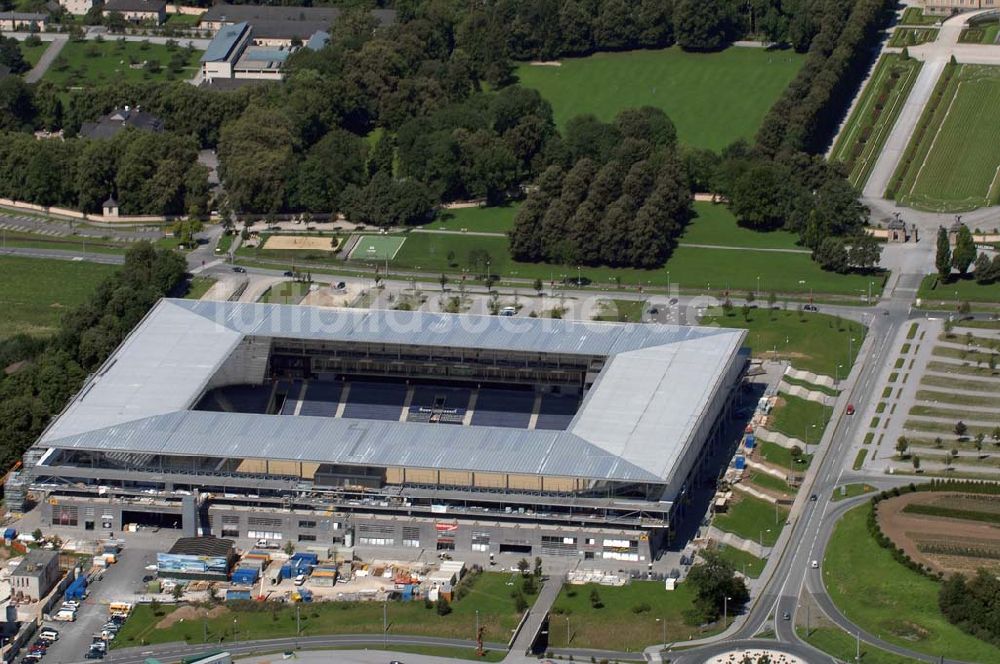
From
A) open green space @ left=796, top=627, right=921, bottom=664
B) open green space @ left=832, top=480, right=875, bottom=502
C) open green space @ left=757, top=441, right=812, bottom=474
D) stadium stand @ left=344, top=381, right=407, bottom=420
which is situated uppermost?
stadium stand @ left=344, top=381, right=407, bottom=420

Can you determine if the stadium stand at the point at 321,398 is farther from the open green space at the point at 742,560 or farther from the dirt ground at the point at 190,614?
the open green space at the point at 742,560

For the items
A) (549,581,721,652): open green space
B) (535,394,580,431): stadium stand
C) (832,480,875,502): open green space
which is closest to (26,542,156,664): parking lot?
(549,581,721,652): open green space

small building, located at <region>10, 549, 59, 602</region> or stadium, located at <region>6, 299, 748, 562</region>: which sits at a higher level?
stadium, located at <region>6, 299, 748, 562</region>

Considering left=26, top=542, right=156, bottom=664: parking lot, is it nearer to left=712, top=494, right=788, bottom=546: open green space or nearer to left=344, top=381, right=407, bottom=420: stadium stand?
left=344, top=381, right=407, bottom=420: stadium stand

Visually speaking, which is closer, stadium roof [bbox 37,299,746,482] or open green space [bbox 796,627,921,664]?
open green space [bbox 796,627,921,664]

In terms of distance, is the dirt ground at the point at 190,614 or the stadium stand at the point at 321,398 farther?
the stadium stand at the point at 321,398

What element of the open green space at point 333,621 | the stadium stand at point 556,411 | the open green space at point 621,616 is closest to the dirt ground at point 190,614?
the open green space at point 333,621
